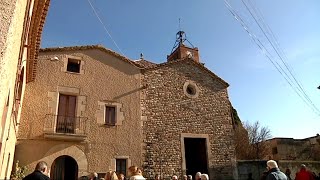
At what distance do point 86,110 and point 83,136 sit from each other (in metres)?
1.22

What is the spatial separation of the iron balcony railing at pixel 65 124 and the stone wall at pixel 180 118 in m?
2.89

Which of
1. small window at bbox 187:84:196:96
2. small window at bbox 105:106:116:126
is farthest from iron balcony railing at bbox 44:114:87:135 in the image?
small window at bbox 187:84:196:96

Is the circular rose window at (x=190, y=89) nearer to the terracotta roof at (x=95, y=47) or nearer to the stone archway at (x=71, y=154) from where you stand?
the terracotta roof at (x=95, y=47)

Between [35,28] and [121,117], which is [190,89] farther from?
[35,28]

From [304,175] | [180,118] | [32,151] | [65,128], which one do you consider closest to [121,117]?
[65,128]

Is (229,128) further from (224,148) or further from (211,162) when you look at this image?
(211,162)

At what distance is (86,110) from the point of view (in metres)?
12.7

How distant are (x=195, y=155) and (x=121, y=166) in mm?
4274

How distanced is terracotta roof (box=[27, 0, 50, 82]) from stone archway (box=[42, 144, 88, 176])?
126 inches

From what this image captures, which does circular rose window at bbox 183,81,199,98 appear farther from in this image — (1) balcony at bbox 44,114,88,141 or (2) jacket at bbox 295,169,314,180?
(2) jacket at bbox 295,169,314,180

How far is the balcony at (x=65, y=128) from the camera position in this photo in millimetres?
11594

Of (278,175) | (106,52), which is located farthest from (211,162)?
(278,175)

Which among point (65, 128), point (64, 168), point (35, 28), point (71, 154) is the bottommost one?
point (64, 168)

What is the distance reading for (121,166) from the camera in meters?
12.7
